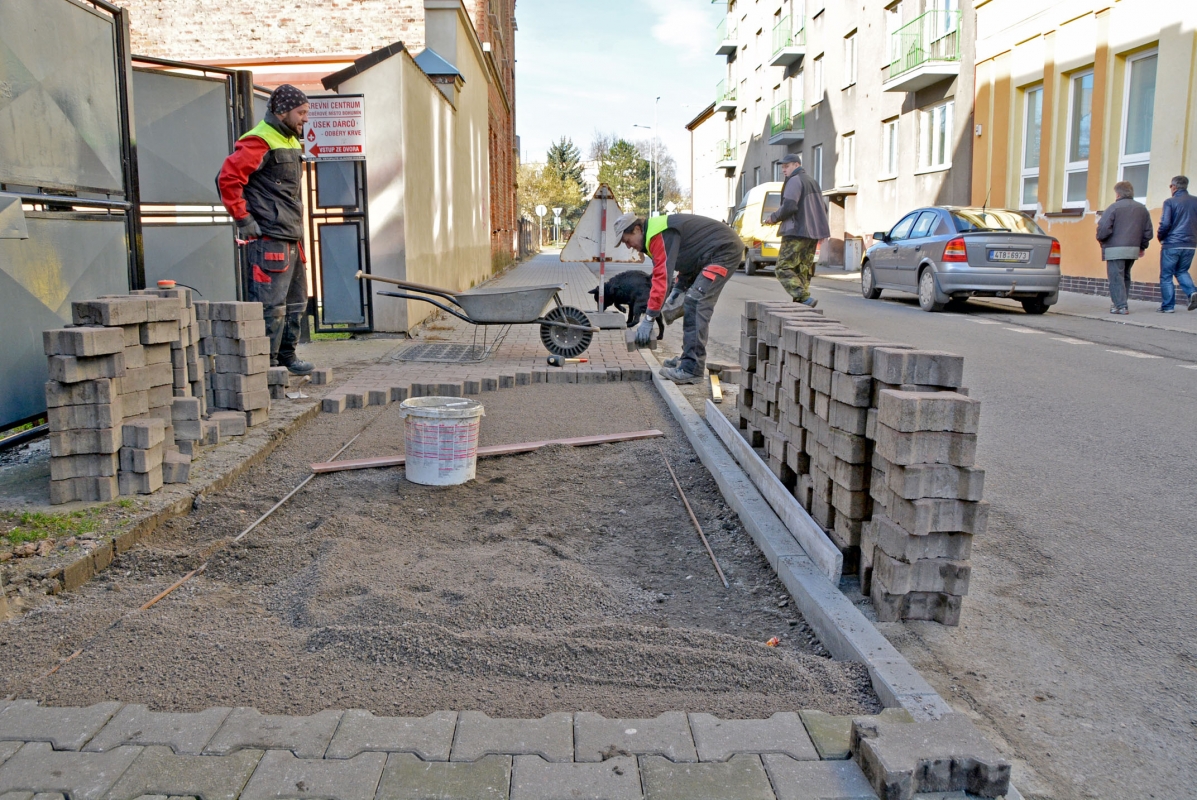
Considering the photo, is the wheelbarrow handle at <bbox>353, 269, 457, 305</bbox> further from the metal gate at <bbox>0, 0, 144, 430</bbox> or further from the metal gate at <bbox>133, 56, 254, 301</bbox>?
the metal gate at <bbox>0, 0, 144, 430</bbox>

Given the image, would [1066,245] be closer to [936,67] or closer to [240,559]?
[936,67]

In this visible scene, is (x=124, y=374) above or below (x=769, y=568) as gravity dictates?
above

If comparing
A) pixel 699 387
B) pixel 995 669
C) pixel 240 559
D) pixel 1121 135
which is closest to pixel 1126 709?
pixel 995 669

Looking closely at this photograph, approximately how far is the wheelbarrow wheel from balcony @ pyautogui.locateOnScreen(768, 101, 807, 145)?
103 feet

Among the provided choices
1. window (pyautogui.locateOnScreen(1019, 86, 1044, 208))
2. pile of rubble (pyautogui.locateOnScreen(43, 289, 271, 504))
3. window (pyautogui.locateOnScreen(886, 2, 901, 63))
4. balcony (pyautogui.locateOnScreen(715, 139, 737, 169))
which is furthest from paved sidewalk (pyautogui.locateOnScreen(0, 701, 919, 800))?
balcony (pyautogui.locateOnScreen(715, 139, 737, 169))

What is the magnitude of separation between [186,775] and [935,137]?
2676 centimetres

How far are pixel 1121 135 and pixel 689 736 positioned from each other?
18397 millimetres

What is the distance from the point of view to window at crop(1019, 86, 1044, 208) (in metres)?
20.8

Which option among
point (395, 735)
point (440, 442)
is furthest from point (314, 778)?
point (440, 442)

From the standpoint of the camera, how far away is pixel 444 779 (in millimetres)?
2256

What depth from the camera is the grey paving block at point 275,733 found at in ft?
7.81

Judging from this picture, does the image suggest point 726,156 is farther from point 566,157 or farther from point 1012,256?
point 566,157

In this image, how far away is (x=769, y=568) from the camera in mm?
3941

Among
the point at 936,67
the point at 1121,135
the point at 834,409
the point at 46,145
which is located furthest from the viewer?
the point at 936,67
